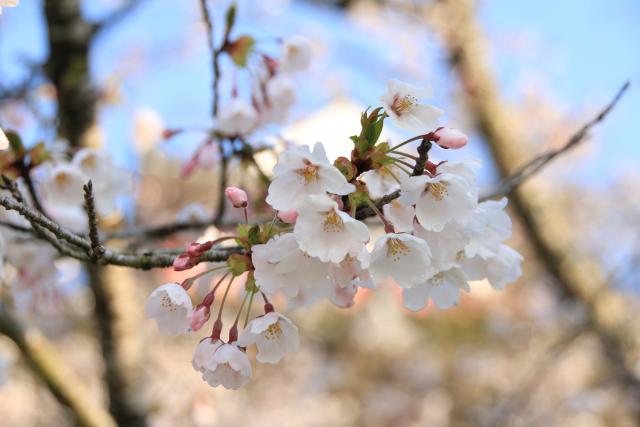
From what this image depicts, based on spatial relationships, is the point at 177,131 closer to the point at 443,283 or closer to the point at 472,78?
the point at 443,283

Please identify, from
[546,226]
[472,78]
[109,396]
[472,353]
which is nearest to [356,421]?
[472,353]

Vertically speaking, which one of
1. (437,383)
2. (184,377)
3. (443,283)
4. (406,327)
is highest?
(443,283)

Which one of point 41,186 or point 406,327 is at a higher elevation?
point 41,186

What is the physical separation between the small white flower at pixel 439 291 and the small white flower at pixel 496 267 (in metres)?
0.02

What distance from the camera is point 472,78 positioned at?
4410 millimetres

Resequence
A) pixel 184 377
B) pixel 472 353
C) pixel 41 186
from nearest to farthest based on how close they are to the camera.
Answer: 1. pixel 41 186
2. pixel 184 377
3. pixel 472 353

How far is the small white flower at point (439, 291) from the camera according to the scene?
0.77 m

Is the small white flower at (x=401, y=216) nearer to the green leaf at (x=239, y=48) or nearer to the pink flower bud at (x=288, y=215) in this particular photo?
the pink flower bud at (x=288, y=215)

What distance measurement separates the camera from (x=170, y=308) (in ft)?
2.43

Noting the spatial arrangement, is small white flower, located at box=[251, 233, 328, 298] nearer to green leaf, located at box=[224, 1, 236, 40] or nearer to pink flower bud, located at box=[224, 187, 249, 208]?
pink flower bud, located at box=[224, 187, 249, 208]

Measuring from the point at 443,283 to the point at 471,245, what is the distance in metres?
0.11

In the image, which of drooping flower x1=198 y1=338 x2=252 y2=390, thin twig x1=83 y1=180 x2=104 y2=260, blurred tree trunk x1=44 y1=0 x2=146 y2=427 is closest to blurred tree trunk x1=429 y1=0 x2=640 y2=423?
blurred tree trunk x1=44 y1=0 x2=146 y2=427

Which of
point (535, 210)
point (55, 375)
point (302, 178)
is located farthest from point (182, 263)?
point (535, 210)

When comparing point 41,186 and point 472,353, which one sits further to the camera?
point 472,353
